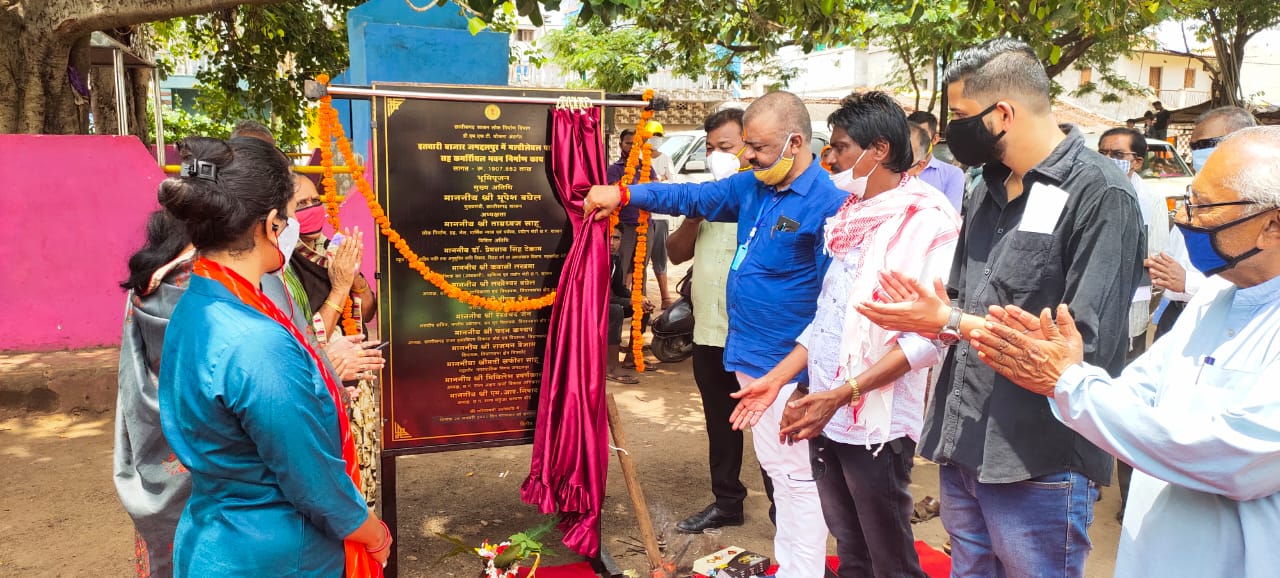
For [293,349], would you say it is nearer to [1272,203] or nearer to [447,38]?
[1272,203]

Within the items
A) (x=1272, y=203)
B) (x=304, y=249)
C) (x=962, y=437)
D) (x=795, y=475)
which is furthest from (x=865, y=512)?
(x=304, y=249)

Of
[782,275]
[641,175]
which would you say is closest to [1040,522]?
[782,275]

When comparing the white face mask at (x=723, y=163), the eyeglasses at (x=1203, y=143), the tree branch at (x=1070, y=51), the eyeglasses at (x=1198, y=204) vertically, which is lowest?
the eyeglasses at (x=1198, y=204)

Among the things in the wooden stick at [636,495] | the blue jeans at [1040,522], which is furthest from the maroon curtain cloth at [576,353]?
the blue jeans at [1040,522]

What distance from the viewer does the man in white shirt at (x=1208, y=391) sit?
5.05 ft

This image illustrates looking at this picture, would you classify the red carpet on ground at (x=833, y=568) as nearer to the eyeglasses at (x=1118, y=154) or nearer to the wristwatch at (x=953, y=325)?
the wristwatch at (x=953, y=325)

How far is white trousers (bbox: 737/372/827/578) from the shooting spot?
3.25m

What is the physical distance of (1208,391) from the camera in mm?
1661

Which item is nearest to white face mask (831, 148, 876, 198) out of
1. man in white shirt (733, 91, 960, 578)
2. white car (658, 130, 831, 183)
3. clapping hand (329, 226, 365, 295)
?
man in white shirt (733, 91, 960, 578)

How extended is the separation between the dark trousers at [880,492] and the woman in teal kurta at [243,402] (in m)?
1.63

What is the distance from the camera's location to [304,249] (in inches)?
132

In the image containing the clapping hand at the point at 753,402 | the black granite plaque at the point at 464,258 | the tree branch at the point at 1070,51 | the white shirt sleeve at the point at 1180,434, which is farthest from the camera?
the tree branch at the point at 1070,51

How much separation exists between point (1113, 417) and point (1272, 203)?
1.63 ft

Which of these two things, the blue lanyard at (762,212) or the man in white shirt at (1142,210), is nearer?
the blue lanyard at (762,212)
